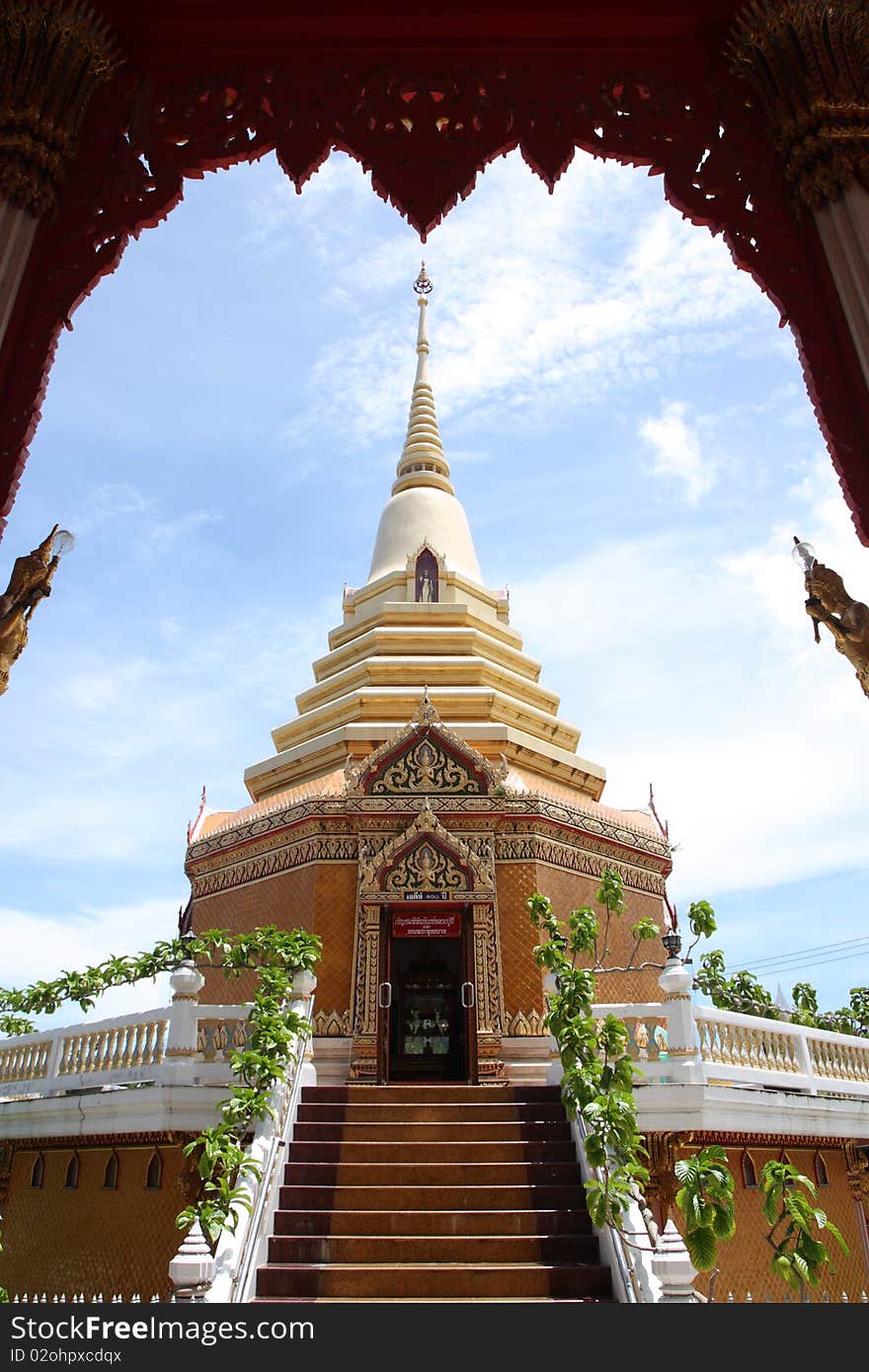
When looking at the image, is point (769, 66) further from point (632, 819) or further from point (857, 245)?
point (632, 819)

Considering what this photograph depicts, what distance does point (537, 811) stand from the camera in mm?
13102

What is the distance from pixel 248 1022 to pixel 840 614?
7.36m

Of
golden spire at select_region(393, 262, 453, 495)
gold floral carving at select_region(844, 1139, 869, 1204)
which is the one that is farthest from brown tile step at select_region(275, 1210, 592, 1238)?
golden spire at select_region(393, 262, 453, 495)

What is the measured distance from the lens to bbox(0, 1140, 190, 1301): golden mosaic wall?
8.30m

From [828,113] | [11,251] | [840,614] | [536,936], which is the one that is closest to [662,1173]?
[536,936]

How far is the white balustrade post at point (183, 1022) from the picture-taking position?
862 centimetres

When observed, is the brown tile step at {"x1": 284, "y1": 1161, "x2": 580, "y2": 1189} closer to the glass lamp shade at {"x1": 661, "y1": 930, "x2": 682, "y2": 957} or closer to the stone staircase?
the stone staircase

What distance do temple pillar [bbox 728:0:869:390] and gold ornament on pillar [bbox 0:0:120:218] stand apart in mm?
2687

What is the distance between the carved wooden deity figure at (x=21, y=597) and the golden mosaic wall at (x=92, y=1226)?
6.50m

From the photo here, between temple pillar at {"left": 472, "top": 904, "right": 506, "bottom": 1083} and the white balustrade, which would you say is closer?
the white balustrade

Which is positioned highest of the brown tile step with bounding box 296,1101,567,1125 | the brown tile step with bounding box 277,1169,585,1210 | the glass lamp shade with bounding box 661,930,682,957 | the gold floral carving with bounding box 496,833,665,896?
the gold floral carving with bounding box 496,833,665,896

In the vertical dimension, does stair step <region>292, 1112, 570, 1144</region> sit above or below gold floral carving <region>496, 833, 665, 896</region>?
below

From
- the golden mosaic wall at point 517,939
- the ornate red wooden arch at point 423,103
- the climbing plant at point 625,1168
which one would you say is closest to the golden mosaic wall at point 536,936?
the golden mosaic wall at point 517,939

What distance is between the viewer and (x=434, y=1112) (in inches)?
334
